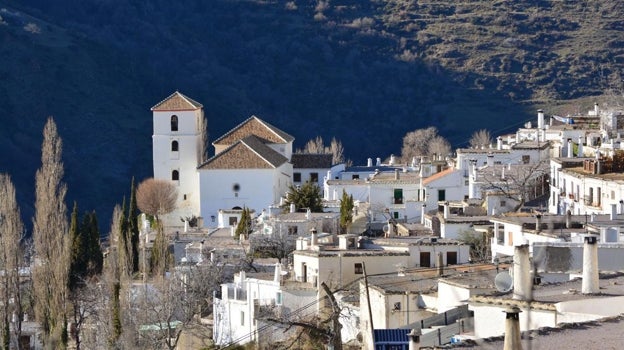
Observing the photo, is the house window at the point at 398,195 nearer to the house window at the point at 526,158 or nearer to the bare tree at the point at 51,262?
the house window at the point at 526,158

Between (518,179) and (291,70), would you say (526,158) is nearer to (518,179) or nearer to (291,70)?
(518,179)

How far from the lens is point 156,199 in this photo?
171 feet

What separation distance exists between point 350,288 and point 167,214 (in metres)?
24.1

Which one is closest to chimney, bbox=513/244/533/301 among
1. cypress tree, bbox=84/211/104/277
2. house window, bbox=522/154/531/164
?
cypress tree, bbox=84/211/104/277

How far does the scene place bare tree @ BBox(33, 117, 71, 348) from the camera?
1436 inches

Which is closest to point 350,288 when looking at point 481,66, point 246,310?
→ point 246,310

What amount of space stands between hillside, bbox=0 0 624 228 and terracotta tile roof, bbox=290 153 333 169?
60.7 feet

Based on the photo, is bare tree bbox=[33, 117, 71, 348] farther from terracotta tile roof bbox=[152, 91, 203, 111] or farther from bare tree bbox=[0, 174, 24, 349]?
terracotta tile roof bbox=[152, 91, 203, 111]

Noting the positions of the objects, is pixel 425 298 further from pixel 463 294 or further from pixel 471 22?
pixel 471 22

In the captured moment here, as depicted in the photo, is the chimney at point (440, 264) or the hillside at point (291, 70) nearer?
the chimney at point (440, 264)

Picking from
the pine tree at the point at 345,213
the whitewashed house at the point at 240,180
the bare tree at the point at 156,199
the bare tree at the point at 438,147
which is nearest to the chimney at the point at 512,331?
the pine tree at the point at 345,213

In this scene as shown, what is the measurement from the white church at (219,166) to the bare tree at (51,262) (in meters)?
5.74

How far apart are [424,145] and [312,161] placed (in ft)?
71.4

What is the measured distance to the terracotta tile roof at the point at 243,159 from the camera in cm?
5119
